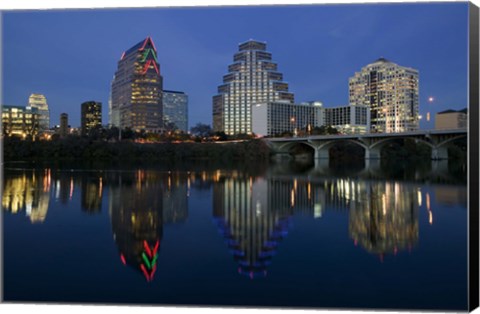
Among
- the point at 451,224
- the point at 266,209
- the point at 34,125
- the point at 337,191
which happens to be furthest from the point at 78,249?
the point at 34,125

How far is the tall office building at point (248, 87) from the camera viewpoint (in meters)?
114

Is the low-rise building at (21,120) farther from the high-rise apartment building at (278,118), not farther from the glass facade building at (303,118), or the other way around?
the high-rise apartment building at (278,118)

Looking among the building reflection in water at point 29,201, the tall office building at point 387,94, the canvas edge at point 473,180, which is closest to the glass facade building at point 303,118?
the tall office building at point 387,94

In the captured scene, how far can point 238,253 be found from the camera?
619cm

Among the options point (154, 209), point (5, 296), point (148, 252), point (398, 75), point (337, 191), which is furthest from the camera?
point (398, 75)

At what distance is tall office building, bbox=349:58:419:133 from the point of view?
9719 cm

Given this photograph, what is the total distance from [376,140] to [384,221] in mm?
47564

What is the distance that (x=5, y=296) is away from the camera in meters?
4.65

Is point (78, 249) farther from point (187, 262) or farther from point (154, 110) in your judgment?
point (154, 110)

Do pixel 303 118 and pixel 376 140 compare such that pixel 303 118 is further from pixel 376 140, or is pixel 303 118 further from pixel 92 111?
pixel 92 111

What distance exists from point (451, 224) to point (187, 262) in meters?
5.52

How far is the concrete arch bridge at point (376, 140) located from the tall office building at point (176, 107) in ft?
252

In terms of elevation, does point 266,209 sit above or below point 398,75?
below

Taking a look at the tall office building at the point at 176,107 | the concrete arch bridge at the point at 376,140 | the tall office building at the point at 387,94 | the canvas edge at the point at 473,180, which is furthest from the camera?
the tall office building at the point at 176,107
